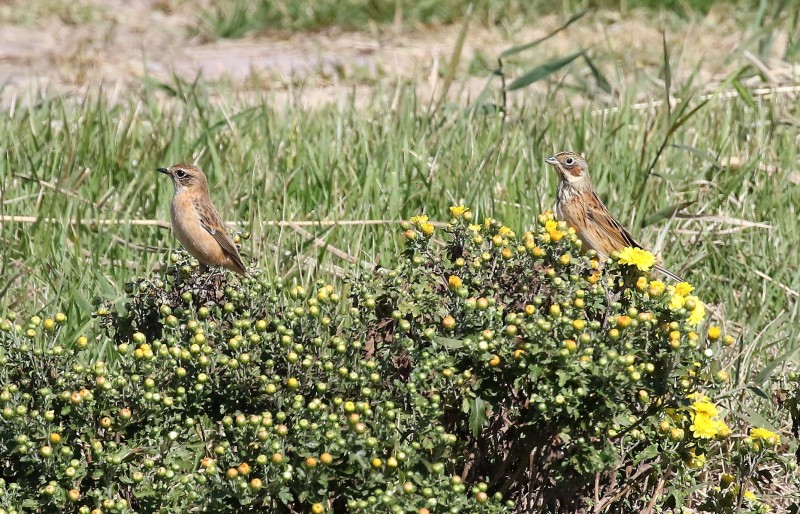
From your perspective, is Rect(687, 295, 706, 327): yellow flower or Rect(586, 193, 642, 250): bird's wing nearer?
Rect(687, 295, 706, 327): yellow flower

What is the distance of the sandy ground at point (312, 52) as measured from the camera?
9539mm

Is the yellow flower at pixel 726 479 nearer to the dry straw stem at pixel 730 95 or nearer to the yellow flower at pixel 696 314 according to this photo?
the yellow flower at pixel 696 314

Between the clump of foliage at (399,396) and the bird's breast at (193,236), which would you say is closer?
the clump of foliage at (399,396)

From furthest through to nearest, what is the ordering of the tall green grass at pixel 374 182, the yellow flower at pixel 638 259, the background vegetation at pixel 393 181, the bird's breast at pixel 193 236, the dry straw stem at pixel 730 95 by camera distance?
the dry straw stem at pixel 730 95 → the tall green grass at pixel 374 182 → the background vegetation at pixel 393 181 → the bird's breast at pixel 193 236 → the yellow flower at pixel 638 259

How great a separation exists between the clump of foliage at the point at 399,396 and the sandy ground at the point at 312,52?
4.77 m

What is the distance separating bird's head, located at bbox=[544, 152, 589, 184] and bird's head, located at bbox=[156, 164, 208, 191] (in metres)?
1.81

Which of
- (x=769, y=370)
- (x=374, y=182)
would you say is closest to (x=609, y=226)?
(x=374, y=182)

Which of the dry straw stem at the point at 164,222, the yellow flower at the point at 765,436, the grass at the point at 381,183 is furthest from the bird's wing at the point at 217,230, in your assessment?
the yellow flower at the point at 765,436

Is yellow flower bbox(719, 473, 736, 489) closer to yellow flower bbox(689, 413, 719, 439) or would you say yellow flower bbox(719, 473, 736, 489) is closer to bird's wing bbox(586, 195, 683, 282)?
yellow flower bbox(689, 413, 719, 439)

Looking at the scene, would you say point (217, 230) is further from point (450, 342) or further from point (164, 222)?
point (450, 342)

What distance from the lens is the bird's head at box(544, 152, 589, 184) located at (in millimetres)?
6156

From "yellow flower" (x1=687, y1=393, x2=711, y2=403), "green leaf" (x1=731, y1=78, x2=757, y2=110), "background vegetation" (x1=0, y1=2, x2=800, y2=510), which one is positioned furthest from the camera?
"green leaf" (x1=731, y1=78, x2=757, y2=110)

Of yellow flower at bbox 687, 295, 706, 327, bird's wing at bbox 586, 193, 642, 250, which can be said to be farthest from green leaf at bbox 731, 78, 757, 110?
yellow flower at bbox 687, 295, 706, 327

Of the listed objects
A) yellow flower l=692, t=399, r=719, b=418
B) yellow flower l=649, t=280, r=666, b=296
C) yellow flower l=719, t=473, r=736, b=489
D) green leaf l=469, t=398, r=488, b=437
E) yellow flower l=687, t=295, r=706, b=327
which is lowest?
yellow flower l=719, t=473, r=736, b=489
